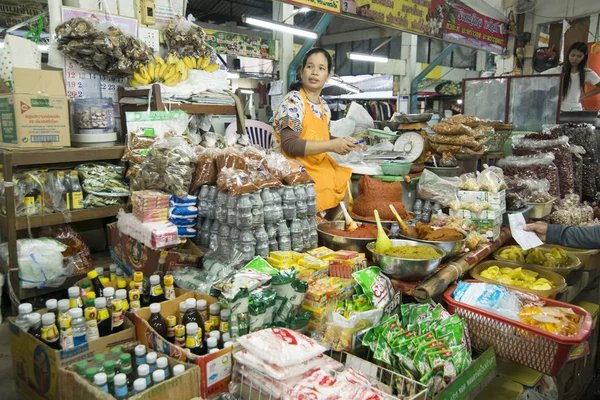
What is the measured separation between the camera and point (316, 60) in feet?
8.95

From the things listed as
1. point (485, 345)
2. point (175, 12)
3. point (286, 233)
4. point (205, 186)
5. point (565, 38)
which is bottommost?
point (485, 345)

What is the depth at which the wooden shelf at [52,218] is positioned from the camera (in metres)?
2.58

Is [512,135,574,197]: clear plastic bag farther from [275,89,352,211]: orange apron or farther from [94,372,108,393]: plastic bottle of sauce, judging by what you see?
[94,372,108,393]: plastic bottle of sauce

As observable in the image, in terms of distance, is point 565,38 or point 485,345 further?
point 565,38

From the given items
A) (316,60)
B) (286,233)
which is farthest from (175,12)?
(286,233)

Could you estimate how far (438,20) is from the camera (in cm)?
788

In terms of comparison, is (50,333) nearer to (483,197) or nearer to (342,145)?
(342,145)

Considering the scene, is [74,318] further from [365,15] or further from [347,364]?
[365,15]

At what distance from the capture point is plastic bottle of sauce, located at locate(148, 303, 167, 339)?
1652 mm

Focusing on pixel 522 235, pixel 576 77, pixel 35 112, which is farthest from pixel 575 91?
pixel 35 112

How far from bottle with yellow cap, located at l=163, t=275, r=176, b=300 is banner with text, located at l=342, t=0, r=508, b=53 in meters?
5.34

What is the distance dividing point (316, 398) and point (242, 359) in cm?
27

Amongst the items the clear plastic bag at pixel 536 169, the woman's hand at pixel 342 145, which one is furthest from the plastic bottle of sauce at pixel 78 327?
the clear plastic bag at pixel 536 169

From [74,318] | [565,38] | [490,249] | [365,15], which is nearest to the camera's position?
[74,318]
